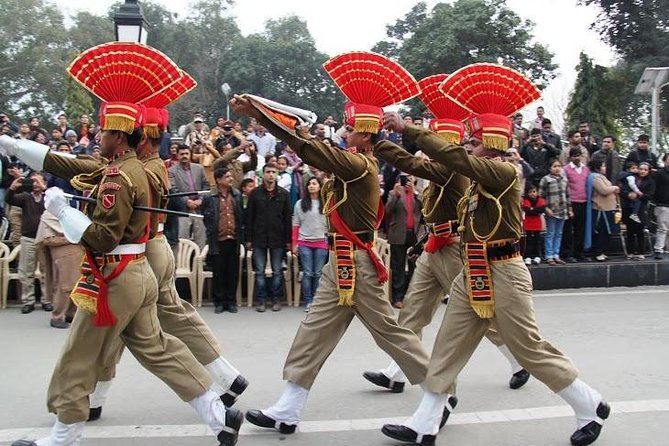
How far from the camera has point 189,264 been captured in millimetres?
9211

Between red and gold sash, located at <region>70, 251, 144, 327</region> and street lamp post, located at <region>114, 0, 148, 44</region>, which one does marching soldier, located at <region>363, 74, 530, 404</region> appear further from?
street lamp post, located at <region>114, 0, 148, 44</region>

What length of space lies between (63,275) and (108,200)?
426cm

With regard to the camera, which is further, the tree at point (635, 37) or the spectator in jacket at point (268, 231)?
the tree at point (635, 37)

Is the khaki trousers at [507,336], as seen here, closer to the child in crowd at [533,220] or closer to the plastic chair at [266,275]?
the plastic chair at [266,275]

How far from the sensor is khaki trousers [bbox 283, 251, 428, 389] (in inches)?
191

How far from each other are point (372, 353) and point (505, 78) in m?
3.16

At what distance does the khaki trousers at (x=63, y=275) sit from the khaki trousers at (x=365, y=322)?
382 centimetres

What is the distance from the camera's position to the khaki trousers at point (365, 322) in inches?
191

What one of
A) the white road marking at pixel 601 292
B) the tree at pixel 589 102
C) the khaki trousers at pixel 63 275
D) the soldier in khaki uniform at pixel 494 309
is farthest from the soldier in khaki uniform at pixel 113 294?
the tree at pixel 589 102

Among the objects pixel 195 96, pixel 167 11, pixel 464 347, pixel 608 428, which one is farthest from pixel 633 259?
pixel 167 11

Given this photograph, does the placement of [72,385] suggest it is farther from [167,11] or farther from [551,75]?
[167,11]

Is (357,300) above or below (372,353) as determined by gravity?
above

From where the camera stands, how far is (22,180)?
895cm

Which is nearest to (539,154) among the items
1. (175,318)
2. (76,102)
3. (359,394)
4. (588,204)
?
(588,204)
